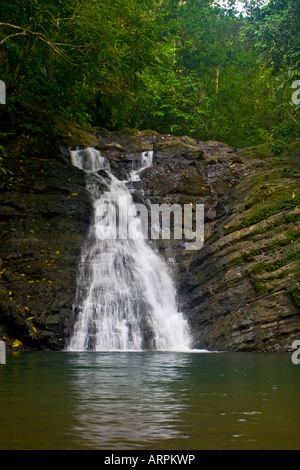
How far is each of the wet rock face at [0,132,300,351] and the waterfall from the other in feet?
1.07

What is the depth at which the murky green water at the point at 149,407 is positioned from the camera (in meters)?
2.82

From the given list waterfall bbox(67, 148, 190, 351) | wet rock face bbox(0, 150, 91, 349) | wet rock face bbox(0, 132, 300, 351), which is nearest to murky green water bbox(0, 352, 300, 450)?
wet rock face bbox(0, 132, 300, 351)

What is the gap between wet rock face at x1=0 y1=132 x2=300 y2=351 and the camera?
11094 millimetres

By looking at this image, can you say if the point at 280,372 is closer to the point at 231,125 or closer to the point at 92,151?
the point at 92,151

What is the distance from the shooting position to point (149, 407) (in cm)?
394

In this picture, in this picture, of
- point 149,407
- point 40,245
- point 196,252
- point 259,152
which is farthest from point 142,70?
point 149,407

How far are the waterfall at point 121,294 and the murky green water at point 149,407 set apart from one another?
4460 millimetres

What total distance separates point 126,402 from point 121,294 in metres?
8.61

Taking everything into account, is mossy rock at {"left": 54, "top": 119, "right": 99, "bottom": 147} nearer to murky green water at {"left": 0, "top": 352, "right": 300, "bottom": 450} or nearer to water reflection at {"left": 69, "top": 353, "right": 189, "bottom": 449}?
water reflection at {"left": 69, "top": 353, "right": 189, "bottom": 449}

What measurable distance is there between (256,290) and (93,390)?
7.24 metres

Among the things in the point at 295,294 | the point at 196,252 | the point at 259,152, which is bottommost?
the point at 295,294

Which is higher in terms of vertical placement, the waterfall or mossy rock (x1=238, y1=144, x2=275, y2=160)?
mossy rock (x1=238, y1=144, x2=275, y2=160)

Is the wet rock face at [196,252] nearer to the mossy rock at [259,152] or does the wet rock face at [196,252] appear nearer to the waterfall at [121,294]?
the mossy rock at [259,152]

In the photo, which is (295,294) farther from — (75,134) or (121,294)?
(75,134)
